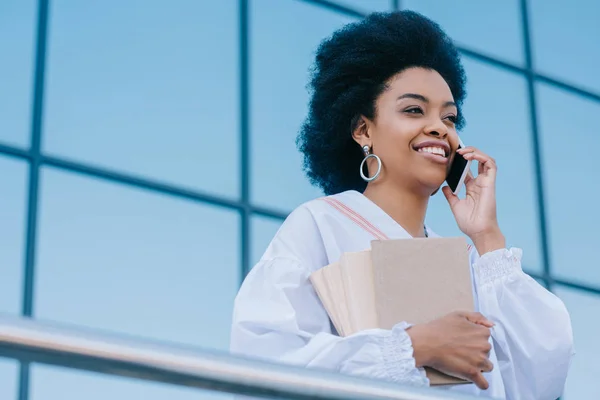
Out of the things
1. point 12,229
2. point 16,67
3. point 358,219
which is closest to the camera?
point 358,219

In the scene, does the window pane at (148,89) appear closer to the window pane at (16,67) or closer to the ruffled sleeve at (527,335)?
the window pane at (16,67)

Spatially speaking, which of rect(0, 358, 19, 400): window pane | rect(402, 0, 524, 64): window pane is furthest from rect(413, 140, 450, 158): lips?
rect(402, 0, 524, 64): window pane

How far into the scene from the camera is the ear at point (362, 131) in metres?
2.75

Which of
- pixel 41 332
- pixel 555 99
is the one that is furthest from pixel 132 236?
pixel 41 332

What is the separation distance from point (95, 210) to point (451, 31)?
2.37 meters

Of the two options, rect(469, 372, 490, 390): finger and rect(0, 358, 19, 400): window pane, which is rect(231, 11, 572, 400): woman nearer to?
rect(469, 372, 490, 390): finger

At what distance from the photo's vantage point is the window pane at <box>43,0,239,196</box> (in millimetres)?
4656

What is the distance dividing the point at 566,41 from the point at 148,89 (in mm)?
2710

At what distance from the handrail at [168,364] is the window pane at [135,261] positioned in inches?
118

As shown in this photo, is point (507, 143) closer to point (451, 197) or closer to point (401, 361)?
point (451, 197)

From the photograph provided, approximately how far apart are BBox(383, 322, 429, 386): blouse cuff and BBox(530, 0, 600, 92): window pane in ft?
15.0

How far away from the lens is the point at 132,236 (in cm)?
463

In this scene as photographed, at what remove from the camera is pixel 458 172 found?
8.77ft

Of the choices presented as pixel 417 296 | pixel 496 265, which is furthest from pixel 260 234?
pixel 417 296
